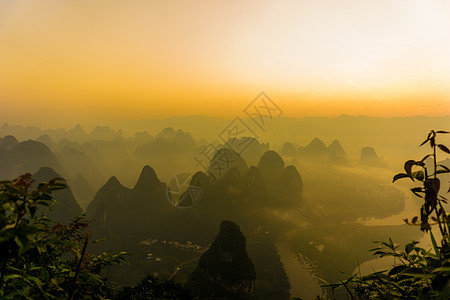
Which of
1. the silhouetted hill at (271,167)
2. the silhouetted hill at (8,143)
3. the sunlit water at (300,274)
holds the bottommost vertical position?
the sunlit water at (300,274)

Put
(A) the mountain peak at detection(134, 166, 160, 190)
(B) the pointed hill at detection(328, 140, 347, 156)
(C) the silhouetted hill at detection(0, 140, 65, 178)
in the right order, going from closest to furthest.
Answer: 1. (A) the mountain peak at detection(134, 166, 160, 190)
2. (C) the silhouetted hill at detection(0, 140, 65, 178)
3. (B) the pointed hill at detection(328, 140, 347, 156)

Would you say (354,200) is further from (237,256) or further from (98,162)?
(98,162)

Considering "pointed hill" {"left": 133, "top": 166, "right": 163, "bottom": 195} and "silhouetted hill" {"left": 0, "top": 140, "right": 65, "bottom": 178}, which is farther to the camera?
"silhouetted hill" {"left": 0, "top": 140, "right": 65, "bottom": 178}

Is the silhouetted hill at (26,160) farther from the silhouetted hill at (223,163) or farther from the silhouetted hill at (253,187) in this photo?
the silhouetted hill at (253,187)

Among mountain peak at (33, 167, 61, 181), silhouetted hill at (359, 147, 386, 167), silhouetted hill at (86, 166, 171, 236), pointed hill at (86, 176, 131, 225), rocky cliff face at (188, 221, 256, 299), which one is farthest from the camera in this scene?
silhouetted hill at (359, 147, 386, 167)

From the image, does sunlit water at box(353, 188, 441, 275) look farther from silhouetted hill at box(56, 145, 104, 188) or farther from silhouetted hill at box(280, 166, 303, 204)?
silhouetted hill at box(56, 145, 104, 188)

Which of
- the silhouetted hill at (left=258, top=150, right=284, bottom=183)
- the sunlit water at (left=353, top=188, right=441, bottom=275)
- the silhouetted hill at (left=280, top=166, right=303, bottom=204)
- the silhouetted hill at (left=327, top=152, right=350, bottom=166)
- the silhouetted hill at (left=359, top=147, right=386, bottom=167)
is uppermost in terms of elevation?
the silhouetted hill at (left=359, top=147, right=386, bottom=167)

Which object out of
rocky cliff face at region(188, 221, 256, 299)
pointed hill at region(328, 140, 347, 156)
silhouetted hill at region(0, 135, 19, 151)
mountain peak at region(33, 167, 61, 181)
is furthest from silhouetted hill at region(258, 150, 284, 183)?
silhouetted hill at region(0, 135, 19, 151)

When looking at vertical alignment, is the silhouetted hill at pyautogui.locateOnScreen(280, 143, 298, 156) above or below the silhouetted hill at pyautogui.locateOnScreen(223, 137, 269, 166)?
above

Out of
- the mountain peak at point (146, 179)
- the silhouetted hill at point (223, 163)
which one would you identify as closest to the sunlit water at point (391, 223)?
the silhouetted hill at point (223, 163)
